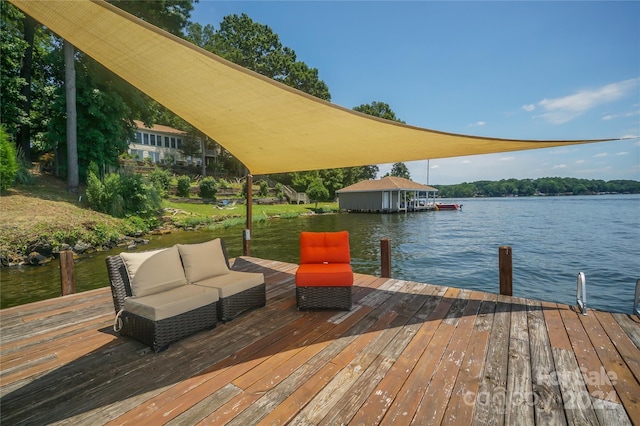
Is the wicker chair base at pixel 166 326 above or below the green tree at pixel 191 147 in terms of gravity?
below

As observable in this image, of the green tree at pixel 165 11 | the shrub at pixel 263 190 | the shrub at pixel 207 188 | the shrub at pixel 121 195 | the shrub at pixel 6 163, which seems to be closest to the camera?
the shrub at pixel 6 163

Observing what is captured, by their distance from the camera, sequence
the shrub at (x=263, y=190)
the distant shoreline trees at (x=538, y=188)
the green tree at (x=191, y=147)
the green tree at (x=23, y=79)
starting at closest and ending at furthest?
the green tree at (x=23, y=79) → the shrub at (x=263, y=190) → the green tree at (x=191, y=147) → the distant shoreline trees at (x=538, y=188)

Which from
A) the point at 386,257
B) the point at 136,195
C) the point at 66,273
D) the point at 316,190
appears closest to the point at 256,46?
the point at 316,190

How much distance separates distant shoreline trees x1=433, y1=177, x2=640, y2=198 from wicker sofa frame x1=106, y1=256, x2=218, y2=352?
266ft

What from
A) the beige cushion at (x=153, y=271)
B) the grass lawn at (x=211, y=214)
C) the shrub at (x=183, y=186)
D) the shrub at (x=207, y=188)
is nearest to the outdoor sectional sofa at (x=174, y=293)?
the beige cushion at (x=153, y=271)

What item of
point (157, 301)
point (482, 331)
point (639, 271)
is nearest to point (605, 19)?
point (482, 331)

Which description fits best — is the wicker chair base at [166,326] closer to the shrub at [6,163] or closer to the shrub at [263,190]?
the shrub at [6,163]

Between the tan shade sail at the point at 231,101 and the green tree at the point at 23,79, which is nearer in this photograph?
the tan shade sail at the point at 231,101

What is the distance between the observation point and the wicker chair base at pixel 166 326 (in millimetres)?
2371

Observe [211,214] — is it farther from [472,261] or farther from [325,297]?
[325,297]

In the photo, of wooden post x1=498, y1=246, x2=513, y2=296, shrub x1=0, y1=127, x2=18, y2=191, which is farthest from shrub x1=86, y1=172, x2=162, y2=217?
wooden post x1=498, y1=246, x2=513, y2=296

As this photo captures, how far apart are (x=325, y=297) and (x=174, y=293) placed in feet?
5.09

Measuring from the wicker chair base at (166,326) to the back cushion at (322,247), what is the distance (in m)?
1.35

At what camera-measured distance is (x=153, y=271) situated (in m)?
2.78
